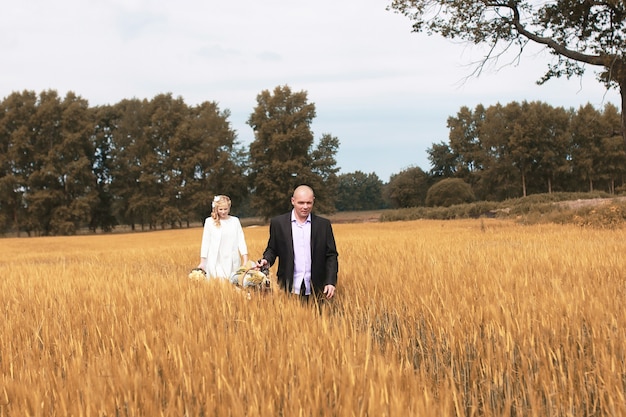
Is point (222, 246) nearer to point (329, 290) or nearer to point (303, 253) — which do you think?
point (303, 253)

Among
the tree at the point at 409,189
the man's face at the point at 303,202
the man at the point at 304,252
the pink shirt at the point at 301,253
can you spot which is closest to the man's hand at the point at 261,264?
the man at the point at 304,252

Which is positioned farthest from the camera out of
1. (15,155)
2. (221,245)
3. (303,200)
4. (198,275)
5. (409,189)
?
(409,189)

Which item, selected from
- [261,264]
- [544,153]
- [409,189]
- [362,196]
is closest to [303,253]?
[261,264]

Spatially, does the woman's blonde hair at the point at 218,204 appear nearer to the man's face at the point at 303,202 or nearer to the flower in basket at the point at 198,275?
the flower in basket at the point at 198,275

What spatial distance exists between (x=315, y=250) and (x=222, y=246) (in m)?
2.65

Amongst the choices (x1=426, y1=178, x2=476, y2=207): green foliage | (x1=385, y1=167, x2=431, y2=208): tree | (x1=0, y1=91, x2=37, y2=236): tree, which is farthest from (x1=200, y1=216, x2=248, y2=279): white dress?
(x1=385, y1=167, x2=431, y2=208): tree

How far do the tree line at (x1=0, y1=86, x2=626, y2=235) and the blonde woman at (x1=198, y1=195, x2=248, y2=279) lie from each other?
4541cm

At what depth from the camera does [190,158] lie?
53188 mm

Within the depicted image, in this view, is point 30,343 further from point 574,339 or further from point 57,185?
point 57,185

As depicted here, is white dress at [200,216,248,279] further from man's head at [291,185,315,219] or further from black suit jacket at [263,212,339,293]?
man's head at [291,185,315,219]

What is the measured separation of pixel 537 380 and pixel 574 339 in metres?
0.80

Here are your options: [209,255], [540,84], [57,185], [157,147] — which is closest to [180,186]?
[157,147]

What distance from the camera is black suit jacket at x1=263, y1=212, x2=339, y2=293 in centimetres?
513

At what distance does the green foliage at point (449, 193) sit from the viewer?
55.4m
